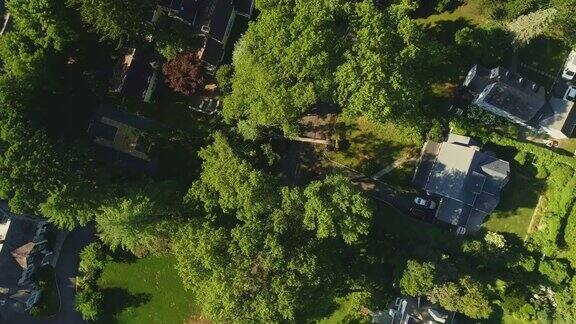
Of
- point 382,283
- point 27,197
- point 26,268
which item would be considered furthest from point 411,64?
point 26,268

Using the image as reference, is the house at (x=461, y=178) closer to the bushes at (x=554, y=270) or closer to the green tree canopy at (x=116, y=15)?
the bushes at (x=554, y=270)

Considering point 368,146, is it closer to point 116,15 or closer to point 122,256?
point 116,15

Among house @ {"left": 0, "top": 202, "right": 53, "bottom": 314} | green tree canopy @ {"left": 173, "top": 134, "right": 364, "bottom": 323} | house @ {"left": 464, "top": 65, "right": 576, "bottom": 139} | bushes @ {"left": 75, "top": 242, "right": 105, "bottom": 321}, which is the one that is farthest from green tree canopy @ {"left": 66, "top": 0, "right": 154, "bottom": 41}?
house @ {"left": 464, "top": 65, "right": 576, "bottom": 139}

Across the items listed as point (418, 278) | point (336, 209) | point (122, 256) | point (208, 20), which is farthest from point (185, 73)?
point (418, 278)

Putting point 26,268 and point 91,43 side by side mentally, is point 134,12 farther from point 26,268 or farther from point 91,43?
point 26,268

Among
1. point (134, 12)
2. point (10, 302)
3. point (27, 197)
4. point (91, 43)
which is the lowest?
point (10, 302)

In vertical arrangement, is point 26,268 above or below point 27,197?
below
